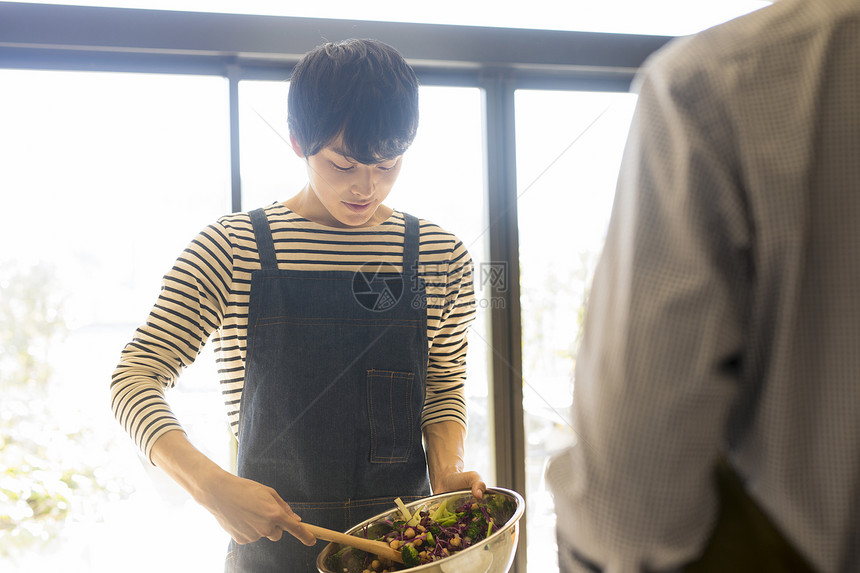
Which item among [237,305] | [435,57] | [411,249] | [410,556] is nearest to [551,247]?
[435,57]

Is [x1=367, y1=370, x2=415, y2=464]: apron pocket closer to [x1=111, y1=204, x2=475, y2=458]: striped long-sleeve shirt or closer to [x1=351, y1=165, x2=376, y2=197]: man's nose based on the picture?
[x1=111, y1=204, x2=475, y2=458]: striped long-sleeve shirt

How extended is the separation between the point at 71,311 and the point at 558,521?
60.0 inches

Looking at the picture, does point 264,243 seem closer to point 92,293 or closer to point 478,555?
point 478,555

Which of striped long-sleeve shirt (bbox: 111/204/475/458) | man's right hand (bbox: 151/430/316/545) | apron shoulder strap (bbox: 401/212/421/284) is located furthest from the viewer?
apron shoulder strap (bbox: 401/212/421/284)

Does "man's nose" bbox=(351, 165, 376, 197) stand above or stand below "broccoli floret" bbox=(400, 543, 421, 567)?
above

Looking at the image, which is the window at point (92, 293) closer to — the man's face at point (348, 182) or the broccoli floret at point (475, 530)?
the man's face at point (348, 182)

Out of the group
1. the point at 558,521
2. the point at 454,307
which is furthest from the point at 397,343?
the point at 558,521

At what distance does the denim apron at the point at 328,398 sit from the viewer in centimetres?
102

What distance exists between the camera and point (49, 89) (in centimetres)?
157

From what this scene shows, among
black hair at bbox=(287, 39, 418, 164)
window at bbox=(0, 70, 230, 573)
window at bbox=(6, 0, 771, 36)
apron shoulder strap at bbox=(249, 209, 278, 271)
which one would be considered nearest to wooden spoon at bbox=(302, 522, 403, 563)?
apron shoulder strap at bbox=(249, 209, 278, 271)

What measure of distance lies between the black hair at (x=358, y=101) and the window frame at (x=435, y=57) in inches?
26.4

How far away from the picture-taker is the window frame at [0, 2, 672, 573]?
1.53 meters

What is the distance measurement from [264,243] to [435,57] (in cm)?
87

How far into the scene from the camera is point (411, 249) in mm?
1155
